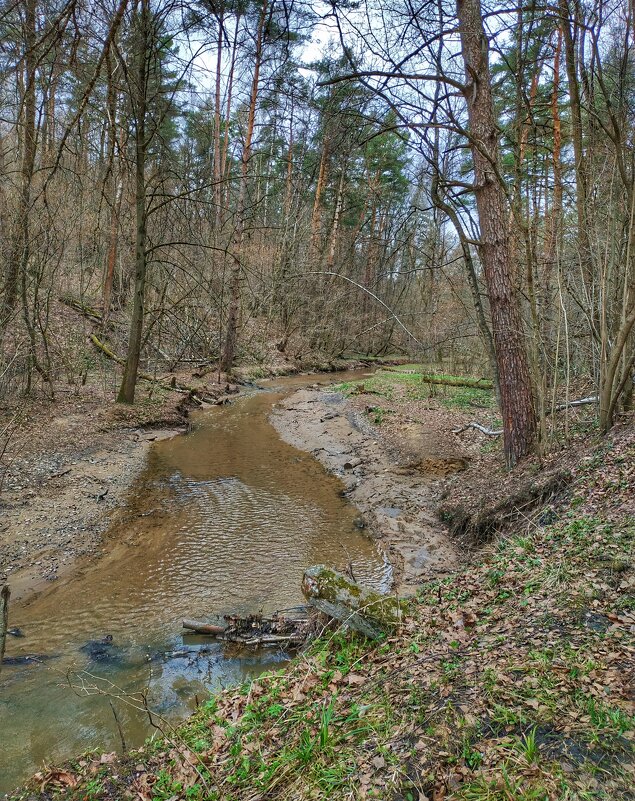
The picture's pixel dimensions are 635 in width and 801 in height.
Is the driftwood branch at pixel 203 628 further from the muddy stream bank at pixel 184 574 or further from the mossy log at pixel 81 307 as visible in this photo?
the mossy log at pixel 81 307

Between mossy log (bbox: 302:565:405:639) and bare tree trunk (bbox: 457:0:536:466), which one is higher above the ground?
bare tree trunk (bbox: 457:0:536:466)

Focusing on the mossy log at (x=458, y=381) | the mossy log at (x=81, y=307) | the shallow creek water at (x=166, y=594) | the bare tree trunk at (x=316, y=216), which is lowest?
the shallow creek water at (x=166, y=594)

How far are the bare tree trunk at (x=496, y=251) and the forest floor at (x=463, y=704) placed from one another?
1.68 m

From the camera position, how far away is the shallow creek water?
3.55 meters

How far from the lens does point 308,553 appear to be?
625 centimetres

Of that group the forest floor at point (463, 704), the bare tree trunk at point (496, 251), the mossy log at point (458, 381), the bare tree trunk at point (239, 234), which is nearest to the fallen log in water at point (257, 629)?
the forest floor at point (463, 704)

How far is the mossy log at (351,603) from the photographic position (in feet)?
12.1

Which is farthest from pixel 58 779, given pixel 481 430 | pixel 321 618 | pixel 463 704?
pixel 481 430

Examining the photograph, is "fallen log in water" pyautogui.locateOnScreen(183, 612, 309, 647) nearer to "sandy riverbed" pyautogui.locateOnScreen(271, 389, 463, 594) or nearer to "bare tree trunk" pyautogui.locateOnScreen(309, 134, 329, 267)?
"sandy riverbed" pyautogui.locateOnScreen(271, 389, 463, 594)

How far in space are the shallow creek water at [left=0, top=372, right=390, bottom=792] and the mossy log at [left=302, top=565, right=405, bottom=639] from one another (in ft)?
2.89

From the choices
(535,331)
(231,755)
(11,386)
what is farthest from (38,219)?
(231,755)

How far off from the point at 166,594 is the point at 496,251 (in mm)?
6030

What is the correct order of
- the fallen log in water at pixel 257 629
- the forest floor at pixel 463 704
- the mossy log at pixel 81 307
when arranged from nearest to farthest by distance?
1. the forest floor at pixel 463 704
2. the fallen log in water at pixel 257 629
3. the mossy log at pixel 81 307

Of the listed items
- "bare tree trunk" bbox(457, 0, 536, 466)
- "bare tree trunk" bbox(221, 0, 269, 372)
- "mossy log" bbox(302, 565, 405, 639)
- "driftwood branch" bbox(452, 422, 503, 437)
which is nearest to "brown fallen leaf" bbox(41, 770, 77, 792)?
"mossy log" bbox(302, 565, 405, 639)
